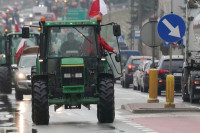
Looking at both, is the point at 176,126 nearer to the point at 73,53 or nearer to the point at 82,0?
the point at 73,53

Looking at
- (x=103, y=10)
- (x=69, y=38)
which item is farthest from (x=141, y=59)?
(x=69, y=38)

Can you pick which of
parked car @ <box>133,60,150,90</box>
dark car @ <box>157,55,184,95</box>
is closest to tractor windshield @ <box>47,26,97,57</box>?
dark car @ <box>157,55,184,95</box>

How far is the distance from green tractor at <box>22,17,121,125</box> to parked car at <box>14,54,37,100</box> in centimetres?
1098

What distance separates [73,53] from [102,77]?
3.60 feet

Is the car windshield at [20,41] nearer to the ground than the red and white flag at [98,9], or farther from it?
nearer to the ground

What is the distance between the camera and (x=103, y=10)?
150 ft

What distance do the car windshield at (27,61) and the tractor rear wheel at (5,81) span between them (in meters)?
3.40

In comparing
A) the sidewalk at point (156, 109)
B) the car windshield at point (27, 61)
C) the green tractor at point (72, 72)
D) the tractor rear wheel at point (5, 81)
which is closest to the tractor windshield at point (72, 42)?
the green tractor at point (72, 72)

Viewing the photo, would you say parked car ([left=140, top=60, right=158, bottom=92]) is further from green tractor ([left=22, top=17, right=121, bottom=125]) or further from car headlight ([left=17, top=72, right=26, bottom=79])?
green tractor ([left=22, top=17, right=121, bottom=125])

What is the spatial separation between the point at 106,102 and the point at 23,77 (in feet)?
45.0

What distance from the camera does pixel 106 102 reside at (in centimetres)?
1956

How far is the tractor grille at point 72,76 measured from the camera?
19.9 meters

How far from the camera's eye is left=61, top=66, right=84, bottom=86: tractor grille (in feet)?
65.4

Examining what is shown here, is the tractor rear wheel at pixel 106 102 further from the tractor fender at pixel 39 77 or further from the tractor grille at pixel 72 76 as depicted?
the tractor fender at pixel 39 77
